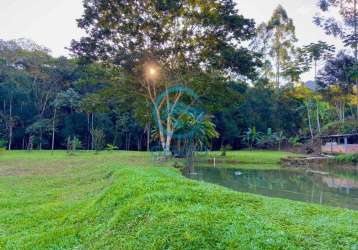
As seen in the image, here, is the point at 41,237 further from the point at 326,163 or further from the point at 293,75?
the point at 293,75

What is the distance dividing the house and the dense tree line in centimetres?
425

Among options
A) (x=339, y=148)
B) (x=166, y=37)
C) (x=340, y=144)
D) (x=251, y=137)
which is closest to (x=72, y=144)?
(x=166, y=37)

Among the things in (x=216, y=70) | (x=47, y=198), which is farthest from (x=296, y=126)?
(x=47, y=198)

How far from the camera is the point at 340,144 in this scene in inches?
1155

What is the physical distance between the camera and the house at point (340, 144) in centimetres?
2781

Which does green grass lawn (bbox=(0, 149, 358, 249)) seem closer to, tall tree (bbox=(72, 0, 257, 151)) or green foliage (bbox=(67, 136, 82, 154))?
tall tree (bbox=(72, 0, 257, 151))

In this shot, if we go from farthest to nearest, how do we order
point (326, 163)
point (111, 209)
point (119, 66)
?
point (326, 163)
point (119, 66)
point (111, 209)

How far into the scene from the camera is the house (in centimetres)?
2781

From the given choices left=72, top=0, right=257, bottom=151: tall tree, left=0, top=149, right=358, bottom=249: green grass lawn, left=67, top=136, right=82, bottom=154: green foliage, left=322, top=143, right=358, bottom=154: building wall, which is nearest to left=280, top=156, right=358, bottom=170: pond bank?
left=322, top=143, right=358, bottom=154: building wall

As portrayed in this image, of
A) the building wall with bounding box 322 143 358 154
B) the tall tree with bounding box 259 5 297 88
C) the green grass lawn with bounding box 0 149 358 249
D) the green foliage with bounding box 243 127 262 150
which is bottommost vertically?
the green grass lawn with bounding box 0 149 358 249

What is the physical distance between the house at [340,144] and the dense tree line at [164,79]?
4.25m

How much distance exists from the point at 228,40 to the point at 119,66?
6.45 meters

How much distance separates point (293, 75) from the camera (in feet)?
127

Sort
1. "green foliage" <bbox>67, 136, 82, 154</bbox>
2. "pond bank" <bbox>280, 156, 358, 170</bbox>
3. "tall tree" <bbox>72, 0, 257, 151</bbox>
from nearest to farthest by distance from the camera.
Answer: "tall tree" <bbox>72, 0, 257, 151</bbox>
"pond bank" <bbox>280, 156, 358, 170</bbox>
"green foliage" <bbox>67, 136, 82, 154</bbox>
